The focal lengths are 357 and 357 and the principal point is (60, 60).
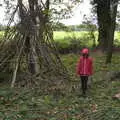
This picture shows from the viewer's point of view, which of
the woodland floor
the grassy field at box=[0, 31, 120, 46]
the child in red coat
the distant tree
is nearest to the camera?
the woodland floor

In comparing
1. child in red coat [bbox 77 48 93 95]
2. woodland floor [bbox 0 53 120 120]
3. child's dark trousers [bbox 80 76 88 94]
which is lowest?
woodland floor [bbox 0 53 120 120]

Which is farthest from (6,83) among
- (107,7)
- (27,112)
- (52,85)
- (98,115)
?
(107,7)

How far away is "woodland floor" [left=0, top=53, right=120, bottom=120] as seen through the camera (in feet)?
24.0

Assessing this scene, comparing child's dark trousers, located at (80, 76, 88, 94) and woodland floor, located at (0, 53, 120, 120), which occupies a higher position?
child's dark trousers, located at (80, 76, 88, 94)

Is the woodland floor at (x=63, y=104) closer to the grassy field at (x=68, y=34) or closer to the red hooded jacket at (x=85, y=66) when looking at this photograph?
the red hooded jacket at (x=85, y=66)

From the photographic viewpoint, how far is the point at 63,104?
879cm

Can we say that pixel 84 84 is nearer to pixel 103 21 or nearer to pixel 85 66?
Answer: pixel 85 66

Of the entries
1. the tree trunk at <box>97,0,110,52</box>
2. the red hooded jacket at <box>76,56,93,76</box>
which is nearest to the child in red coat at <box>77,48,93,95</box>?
the red hooded jacket at <box>76,56,93,76</box>

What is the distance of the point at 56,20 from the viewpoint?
19.0m

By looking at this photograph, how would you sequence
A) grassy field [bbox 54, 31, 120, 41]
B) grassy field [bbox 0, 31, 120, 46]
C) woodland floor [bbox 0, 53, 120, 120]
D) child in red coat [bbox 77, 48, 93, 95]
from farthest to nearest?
grassy field [bbox 54, 31, 120, 41] → grassy field [bbox 0, 31, 120, 46] → child in red coat [bbox 77, 48, 93, 95] → woodland floor [bbox 0, 53, 120, 120]

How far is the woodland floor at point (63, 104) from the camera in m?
7.31

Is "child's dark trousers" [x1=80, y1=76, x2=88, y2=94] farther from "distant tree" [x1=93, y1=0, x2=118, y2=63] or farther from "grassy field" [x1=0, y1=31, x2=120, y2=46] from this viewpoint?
"grassy field" [x1=0, y1=31, x2=120, y2=46]

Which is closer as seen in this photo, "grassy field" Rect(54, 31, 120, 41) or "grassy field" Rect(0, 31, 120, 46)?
"grassy field" Rect(0, 31, 120, 46)

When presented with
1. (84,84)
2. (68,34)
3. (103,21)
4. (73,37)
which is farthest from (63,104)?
(68,34)
